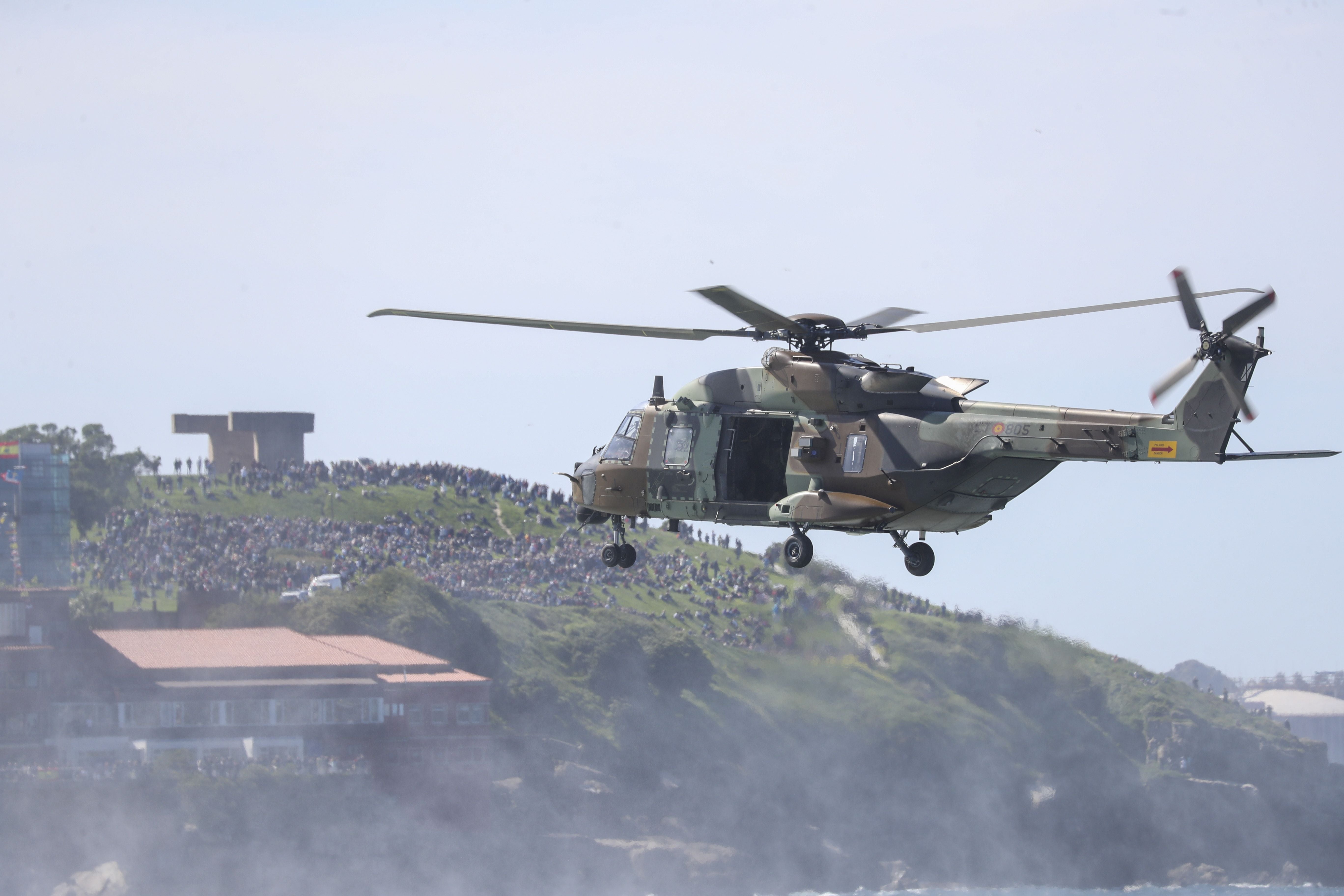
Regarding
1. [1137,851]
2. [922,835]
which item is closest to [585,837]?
[922,835]

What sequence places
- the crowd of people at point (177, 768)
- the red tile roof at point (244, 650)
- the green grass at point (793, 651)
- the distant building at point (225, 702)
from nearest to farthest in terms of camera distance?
the crowd of people at point (177, 768), the distant building at point (225, 702), the red tile roof at point (244, 650), the green grass at point (793, 651)

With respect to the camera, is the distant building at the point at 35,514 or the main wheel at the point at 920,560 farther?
the distant building at the point at 35,514

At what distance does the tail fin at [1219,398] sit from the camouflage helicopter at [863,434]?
0.03 metres

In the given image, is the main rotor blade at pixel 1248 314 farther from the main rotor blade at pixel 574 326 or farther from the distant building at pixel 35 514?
the distant building at pixel 35 514

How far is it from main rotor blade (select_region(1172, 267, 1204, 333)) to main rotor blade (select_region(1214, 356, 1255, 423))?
848mm

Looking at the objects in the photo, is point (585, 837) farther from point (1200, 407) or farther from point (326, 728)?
point (1200, 407)

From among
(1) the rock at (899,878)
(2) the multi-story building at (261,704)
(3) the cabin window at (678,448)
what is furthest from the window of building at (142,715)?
(3) the cabin window at (678,448)

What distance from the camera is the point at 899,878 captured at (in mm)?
191500

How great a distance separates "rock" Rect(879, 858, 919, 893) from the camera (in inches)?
7525

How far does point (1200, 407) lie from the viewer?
32.8 m

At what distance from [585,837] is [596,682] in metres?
19.6

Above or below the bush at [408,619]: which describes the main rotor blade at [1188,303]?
above

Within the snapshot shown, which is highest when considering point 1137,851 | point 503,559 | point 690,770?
point 503,559

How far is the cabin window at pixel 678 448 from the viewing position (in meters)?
40.9
